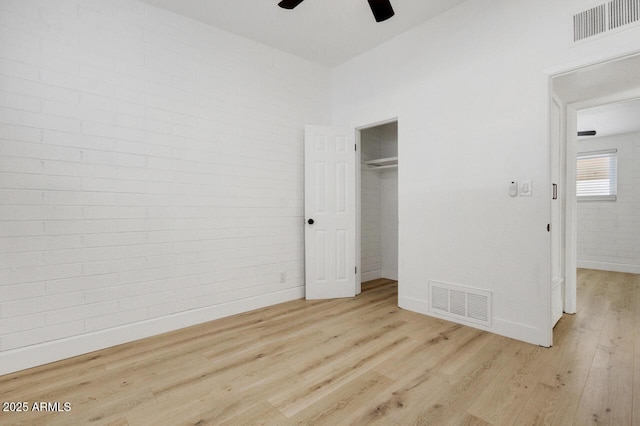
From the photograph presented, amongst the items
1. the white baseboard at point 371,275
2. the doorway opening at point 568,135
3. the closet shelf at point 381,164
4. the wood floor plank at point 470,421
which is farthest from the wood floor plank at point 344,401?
the closet shelf at point 381,164

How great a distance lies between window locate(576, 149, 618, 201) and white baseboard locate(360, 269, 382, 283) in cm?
490

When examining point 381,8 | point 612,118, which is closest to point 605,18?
point 381,8

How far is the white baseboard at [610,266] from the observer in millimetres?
5652

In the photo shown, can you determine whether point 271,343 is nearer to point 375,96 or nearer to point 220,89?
point 220,89

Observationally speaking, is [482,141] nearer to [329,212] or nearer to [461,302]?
[461,302]

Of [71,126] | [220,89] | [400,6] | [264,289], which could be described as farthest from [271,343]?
[400,6]

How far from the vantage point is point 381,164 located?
16.4 feet

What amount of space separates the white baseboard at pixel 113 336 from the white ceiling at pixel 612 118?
5.53 metres

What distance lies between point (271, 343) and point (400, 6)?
352cm

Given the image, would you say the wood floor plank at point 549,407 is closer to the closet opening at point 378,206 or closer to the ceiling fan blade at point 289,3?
the closet opening at point 378,206

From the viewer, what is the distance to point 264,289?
3725mm

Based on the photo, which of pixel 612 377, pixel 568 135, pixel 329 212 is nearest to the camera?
pixel 612 377

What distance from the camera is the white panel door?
13.1ft

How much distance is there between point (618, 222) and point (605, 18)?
5.49m
